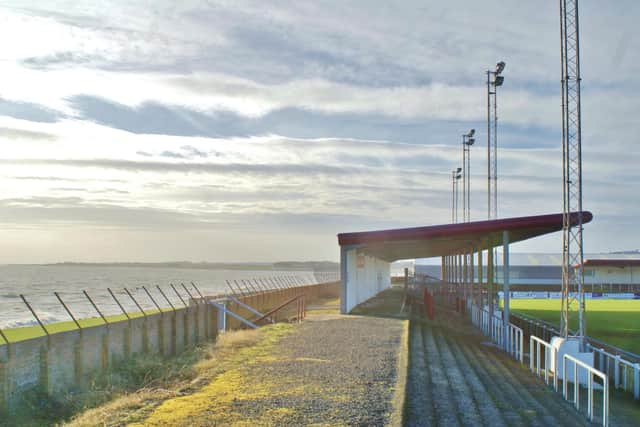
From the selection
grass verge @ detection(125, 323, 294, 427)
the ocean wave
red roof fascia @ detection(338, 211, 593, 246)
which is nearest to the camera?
grass verge @ detection(125, 323, 294, 427)

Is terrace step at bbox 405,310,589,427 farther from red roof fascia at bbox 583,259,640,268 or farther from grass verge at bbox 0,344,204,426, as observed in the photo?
red roof fascia at bbox 583,259,640,268

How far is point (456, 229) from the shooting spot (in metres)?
25.6

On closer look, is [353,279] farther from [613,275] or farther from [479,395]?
[613,275]

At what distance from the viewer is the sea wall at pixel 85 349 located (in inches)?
534

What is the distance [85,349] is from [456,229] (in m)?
14.3

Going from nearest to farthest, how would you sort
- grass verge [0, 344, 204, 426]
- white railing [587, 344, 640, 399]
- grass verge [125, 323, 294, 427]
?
1. grass verge [125, 323, 294, 427]
2. grass verge [0, 344, 204, 426]
3. white railing [587, 344, 640, 399]

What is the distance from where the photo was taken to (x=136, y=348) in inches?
775

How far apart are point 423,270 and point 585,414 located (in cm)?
9655

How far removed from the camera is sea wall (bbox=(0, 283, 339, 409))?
13.6 metres

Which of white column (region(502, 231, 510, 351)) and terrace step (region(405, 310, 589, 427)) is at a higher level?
white column (region(502, 231, 510, 351))

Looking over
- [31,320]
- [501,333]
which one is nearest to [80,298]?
[31,320]

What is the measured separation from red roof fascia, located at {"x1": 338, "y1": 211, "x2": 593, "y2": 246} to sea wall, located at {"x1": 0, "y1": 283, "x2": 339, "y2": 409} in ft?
22.4

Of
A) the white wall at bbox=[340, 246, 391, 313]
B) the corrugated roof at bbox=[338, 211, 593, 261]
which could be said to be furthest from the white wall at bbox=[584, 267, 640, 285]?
the corrugated roof at bbox=[338, 211, 593, 261]

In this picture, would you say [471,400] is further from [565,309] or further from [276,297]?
[276,297]
